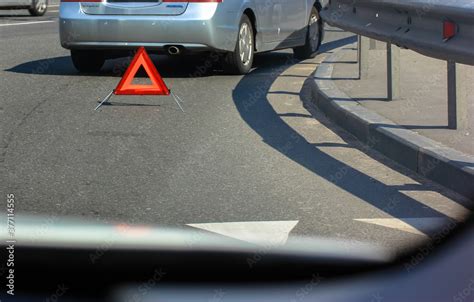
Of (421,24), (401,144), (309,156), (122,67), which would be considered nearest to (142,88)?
(122,67)

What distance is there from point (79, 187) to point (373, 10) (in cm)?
441

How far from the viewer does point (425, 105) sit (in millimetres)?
9836

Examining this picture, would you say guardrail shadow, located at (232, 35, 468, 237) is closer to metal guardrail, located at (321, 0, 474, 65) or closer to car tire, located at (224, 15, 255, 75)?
car tire, located at (224, 15, 255, 75)

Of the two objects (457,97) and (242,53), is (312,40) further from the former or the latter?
(457,97)

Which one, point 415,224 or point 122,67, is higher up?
point 415,224

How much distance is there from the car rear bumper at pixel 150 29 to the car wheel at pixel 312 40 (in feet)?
10.5

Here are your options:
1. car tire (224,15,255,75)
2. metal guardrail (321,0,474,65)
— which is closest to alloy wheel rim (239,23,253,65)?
car tire (224,15,255,75)

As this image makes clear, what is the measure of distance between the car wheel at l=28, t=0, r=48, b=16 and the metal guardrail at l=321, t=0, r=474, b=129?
17.6 m

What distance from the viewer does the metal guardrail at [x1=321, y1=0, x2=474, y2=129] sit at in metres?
7.79

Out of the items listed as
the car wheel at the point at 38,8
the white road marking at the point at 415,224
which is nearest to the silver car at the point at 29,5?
the car wheel at the point at 38,8

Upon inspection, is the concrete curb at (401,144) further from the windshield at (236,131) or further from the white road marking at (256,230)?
the white road marking at (256,230)

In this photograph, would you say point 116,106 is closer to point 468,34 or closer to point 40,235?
point 468,34

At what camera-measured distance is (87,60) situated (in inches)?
530

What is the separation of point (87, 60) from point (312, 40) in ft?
12.9
